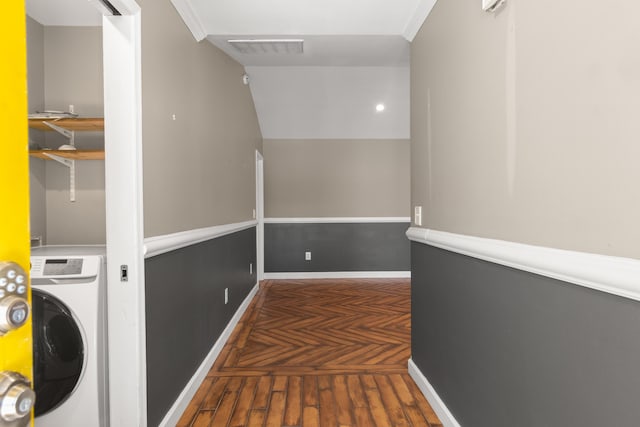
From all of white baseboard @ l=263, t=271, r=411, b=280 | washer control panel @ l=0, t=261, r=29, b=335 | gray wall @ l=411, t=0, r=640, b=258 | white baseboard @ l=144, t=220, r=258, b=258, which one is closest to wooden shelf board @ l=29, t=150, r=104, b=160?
white baseboard @ l=144, t=220, r=258, b=258

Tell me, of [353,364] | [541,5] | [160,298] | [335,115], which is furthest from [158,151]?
[335,115]

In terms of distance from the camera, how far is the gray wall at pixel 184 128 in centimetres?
171

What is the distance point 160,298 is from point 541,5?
6.44 ft

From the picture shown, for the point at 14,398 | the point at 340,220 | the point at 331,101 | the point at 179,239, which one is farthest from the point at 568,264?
the point at 340,220

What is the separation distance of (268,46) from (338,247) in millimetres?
3543

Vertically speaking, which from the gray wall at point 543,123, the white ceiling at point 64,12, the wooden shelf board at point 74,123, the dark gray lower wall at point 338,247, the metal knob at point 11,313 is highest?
the white ceiling at point 64,12

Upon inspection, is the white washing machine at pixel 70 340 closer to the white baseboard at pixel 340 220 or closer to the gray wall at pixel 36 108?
the gray wall at pixel 36 108

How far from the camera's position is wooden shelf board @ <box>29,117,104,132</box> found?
1861 millimetres

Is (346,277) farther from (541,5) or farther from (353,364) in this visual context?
(541,5)

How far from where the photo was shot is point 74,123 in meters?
1.90

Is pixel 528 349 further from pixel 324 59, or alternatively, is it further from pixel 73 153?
pixel 324 59

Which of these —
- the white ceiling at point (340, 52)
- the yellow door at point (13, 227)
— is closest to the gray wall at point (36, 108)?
the white ceiling at point (340, 52)

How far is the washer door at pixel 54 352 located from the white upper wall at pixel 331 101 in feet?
11.4

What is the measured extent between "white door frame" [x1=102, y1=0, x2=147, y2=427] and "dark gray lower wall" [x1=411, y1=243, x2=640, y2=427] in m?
1.47
